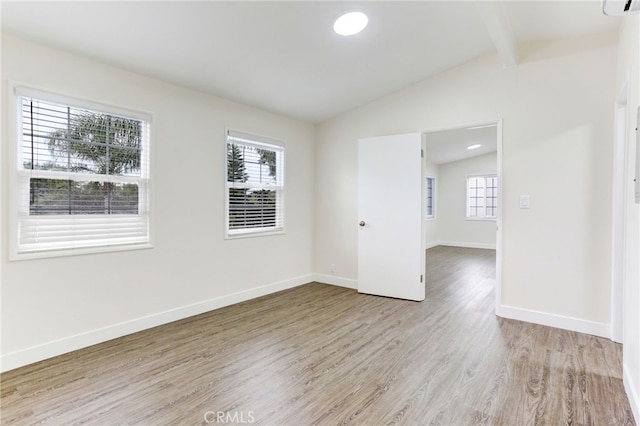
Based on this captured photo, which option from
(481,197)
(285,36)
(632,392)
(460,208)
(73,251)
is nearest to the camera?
(632,392)

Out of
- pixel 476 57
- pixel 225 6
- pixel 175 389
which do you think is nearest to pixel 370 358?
pixel 175 389

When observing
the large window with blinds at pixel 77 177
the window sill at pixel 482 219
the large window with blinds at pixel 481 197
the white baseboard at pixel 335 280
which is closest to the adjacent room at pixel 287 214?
the large window with blinds at pixel 77 177

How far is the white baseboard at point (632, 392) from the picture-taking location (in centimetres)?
176

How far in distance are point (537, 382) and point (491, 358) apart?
0.36 metres

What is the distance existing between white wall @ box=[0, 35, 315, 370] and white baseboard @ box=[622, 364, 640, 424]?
343cm

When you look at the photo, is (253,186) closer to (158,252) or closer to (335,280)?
(158,252)

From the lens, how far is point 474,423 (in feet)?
5.82

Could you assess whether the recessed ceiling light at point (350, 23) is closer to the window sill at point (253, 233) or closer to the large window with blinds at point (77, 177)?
the large window with blinds at point (77, 177)

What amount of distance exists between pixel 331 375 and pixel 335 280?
8.43 ft

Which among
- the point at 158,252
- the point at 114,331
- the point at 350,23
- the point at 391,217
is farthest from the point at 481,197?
the point at 114,331

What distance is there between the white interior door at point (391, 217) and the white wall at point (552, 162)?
22.8 inches

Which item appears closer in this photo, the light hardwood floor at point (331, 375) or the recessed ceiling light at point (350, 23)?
the light hardwood floor at point (331, 375)

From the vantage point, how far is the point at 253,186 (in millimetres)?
4164

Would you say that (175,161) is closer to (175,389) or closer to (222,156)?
(222,156)
